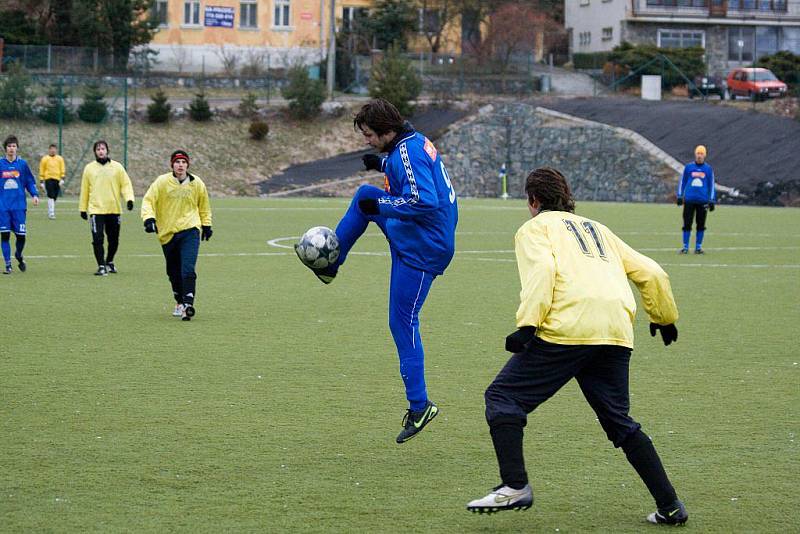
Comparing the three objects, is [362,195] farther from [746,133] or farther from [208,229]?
[746,133]

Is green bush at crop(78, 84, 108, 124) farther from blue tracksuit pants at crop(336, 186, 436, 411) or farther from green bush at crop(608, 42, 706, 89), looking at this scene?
blue tracksuit pants at crop(336, 186, 436, 411)

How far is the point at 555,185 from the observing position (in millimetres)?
6270

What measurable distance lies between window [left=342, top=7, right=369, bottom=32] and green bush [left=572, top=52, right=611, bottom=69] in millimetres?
13538

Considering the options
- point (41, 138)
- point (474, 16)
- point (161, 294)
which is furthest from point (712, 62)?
point (161, 294)

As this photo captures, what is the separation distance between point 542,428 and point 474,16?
69.2 meters

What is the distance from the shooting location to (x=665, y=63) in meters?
66.0

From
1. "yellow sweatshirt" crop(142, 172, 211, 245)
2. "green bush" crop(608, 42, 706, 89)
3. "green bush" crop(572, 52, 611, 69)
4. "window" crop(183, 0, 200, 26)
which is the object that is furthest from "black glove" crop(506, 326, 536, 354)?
"green bush" crop(572, 52, 611, 69)

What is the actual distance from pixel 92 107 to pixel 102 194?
3355cm

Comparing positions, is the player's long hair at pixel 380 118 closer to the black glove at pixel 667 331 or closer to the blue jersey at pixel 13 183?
the black glove at pixel 667 331

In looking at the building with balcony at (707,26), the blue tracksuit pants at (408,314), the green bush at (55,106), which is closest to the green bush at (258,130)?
the green bush at (55,106)

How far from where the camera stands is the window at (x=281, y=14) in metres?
72.1

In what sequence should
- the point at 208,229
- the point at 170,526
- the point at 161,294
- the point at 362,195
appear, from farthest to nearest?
the point at 161,294, the point at 208,229, the point at 362,195, the point at 170,526

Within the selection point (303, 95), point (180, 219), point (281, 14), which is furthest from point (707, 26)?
point (180, 219)

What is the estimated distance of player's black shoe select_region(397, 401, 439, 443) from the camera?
7961 mm
